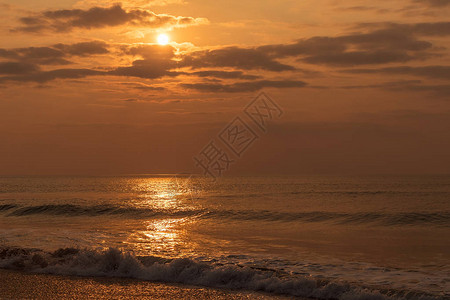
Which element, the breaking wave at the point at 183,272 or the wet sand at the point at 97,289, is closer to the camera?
the wet sand at the point at 97,289

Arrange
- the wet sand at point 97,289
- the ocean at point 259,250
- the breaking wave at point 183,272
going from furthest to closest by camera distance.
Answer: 1. the ocean at point 259,250
2. the breaking wave at point 183,272
3. the wet sand at point 97,289

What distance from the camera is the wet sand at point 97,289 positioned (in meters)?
11.5

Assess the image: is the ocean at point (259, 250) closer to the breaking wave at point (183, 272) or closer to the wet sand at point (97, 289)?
the breaking wave at point (183, 272)

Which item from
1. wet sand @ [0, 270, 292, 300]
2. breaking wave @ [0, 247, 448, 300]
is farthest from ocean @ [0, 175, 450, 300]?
wet sand @ [0, 270, 292, 300]

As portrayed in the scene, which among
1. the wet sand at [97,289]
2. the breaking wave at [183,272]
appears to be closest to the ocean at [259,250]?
the breaking wave at [183,272]

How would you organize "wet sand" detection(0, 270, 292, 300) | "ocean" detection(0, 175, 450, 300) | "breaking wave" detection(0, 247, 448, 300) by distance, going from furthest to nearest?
1. "ocean" detection(0, 175, 450, 300)
2. "breaking wave" detection(0, 247, 448, 300)
3. "wet sand" detection(0, 270, 292, 300)

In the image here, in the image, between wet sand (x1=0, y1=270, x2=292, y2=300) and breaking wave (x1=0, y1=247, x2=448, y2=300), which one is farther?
breaking wave (x1=0, y1=247, x2=448, y2=300)

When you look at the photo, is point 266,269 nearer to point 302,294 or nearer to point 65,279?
point 302,294

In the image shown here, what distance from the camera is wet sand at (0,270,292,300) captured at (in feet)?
37.8

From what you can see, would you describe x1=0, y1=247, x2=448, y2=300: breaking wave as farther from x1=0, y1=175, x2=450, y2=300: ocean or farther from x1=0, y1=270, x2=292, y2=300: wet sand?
x1=0, y1=270, x2=292, y2=300: wet sand

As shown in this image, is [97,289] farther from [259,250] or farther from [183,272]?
[259,250]

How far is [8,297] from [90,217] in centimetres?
2271

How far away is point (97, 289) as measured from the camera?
40.3ft

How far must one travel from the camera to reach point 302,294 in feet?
38.9
